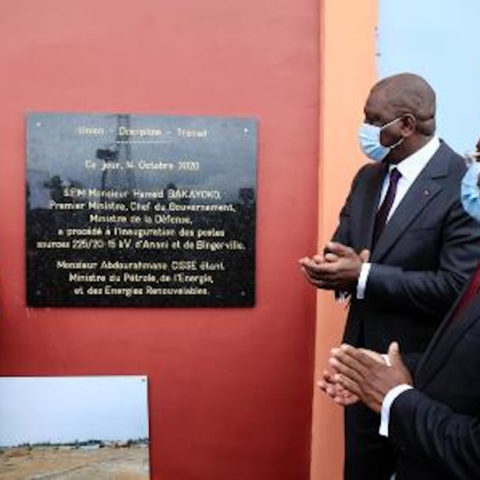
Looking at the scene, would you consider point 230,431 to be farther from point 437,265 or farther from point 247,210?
point 437,265

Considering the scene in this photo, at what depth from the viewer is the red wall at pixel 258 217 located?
109 inches

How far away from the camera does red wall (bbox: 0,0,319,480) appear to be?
2.77 meters

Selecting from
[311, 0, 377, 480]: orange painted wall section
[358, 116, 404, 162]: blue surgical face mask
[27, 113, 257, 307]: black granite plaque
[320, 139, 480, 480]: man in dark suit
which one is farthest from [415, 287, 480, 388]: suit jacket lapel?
[27, 113, 257, 307]: black granite plaque

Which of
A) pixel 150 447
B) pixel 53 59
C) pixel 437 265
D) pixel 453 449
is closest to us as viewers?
pixel 453 449

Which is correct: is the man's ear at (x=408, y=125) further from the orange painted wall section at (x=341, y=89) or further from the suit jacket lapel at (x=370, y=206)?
the orange painted wall section at (x=341, y=89)

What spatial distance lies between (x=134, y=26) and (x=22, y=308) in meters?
1.24

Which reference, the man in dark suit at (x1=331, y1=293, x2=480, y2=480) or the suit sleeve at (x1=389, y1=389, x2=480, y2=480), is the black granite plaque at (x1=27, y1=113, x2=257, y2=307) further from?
the suit sleeve at (x1=389, y1=389, x2=480, y2=480)

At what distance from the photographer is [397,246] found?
2.29m

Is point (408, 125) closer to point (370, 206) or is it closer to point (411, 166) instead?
point (411, 166)

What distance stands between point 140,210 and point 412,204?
43.9 inches

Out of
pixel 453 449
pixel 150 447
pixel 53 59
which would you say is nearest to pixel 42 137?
pixel 53 59

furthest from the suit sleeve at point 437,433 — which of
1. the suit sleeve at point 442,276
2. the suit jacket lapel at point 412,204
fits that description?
the suit jacket lapel at point 412,204

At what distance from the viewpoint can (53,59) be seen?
2756mm

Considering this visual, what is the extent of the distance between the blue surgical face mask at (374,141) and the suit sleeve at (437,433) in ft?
3.53
